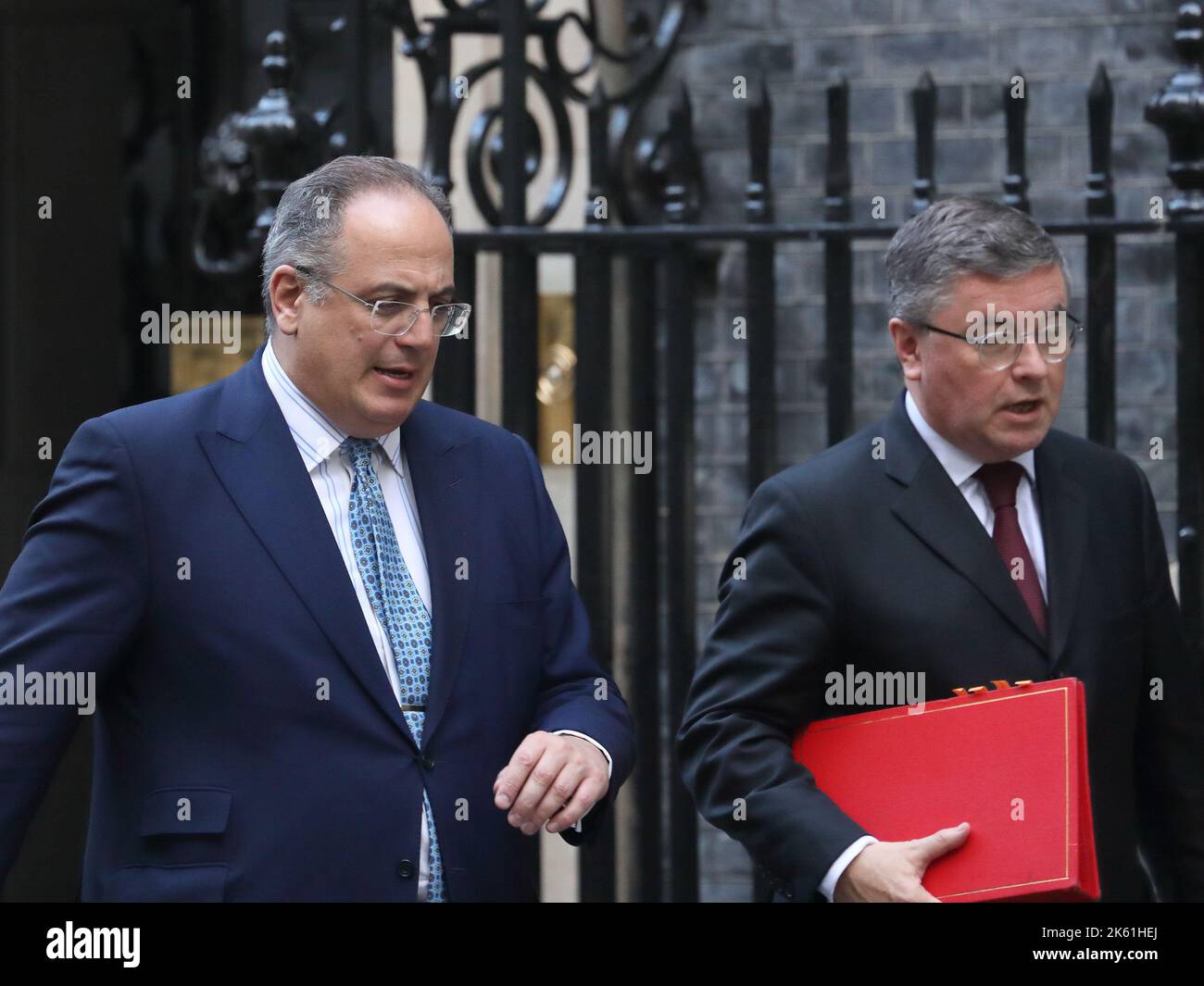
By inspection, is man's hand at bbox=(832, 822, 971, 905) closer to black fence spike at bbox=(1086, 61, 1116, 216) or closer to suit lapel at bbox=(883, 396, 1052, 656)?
suit lapel at bbox=(883, 396, 1052, 656)

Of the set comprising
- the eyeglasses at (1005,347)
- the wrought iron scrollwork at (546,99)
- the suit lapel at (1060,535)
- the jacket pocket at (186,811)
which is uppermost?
the wrought iron scrollwork at (546,99)

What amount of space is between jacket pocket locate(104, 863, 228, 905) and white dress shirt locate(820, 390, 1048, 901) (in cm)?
135

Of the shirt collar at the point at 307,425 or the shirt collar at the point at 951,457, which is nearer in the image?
the shirt collar at the point at 307,425

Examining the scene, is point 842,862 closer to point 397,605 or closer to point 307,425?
point 397,605

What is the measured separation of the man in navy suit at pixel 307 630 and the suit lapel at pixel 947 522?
611 mm

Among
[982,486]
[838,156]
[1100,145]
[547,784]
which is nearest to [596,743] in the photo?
[547,784]

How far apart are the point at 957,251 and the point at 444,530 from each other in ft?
3.09

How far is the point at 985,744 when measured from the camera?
2816 mm

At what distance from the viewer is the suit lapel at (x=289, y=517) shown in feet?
9.03

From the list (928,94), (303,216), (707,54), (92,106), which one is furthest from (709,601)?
(303,216)

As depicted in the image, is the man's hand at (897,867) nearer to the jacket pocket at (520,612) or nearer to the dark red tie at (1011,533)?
the dark red tie at (1011,533)

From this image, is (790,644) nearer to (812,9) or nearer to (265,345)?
(265,345)

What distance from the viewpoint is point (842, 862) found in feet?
9.30

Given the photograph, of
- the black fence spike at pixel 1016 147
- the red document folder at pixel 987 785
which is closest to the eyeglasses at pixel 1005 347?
the red document folder at pixel 987 785
